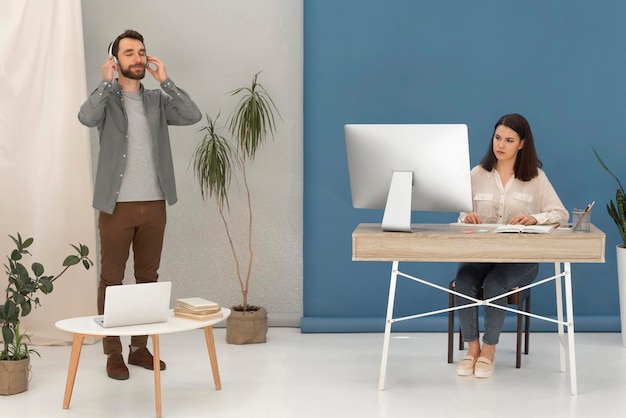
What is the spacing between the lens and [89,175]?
5.05 meters

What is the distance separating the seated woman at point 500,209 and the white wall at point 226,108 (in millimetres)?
1430

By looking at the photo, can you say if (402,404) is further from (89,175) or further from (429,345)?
(89,175)

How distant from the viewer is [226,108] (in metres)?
5.50

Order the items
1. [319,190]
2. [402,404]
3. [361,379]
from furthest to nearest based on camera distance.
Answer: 1. [319,190]
2. [361,379]
3. [402,404]

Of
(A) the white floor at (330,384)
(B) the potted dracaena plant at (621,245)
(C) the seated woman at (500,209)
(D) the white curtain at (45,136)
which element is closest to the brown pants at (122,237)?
(A) the white floor at (330,384)

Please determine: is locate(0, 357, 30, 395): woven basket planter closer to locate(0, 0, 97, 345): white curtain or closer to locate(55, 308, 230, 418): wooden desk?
locate(55, 308, 230, 418): wooden desk

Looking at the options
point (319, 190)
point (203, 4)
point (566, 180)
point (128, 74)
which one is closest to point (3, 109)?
point (128, 74)

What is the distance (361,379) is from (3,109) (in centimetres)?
257

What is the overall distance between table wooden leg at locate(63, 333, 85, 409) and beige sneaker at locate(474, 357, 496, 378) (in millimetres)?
1937

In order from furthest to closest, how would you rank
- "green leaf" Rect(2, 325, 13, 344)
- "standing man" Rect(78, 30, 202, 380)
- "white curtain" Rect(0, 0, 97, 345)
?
1. "white curtain" Rect(0, 0, 97, 345)
2. "standing man" Rect(78, 30, 202, 380)
3. "green leaf" Rect(2, 325, 13, 344)

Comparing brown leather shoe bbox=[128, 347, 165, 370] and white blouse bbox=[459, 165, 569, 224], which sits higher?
white blouse bbox=[459, 165, 569, 224]

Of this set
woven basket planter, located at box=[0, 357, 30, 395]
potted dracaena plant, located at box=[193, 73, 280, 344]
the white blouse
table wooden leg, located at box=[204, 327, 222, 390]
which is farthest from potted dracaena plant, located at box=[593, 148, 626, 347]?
woven basket planter, located at box=[0, 357, 30, 395]

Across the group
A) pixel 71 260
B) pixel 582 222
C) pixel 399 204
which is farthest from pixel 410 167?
pixel 71 260

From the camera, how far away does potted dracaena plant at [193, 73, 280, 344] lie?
5.09m
